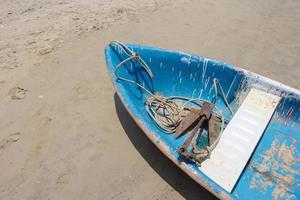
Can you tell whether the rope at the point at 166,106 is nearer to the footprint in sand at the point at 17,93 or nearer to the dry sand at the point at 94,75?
the dry sand at the point at 94,75

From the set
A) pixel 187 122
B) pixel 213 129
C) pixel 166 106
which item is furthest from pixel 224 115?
pixel 166 106

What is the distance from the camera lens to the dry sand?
2.81 m

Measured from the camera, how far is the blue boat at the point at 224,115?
2.53 m

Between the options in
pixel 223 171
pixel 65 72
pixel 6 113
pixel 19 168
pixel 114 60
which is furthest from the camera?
pixel 65 72

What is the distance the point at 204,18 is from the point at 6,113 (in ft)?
12.7

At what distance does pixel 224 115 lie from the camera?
3.17m

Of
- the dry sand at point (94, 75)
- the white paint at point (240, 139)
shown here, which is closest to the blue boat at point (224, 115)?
the white paint at point (240, 139)

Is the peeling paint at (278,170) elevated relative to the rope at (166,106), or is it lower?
lower

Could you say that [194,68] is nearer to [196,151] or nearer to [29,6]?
[196,151]

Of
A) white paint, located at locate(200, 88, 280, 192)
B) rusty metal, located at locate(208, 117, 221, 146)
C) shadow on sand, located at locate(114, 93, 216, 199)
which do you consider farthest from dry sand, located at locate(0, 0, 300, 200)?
rusty metal, located at locate(208, 117, 221, 146)

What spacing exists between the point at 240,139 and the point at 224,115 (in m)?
0.41

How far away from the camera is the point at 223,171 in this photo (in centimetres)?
258

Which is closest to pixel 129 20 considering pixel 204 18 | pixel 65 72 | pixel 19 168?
pixel 204 18

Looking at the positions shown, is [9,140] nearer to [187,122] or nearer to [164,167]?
[164,167]
